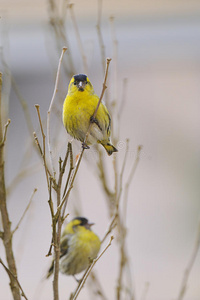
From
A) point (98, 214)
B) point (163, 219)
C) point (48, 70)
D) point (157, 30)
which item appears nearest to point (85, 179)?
point (98, 214)

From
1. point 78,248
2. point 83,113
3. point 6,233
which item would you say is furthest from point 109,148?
point 78,248

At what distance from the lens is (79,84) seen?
6.75 feet

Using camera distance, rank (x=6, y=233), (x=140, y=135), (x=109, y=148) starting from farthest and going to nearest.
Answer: (x=140, y=135)
(x=109, y=148)
(x=6, y=233)

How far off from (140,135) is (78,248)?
8.62ft

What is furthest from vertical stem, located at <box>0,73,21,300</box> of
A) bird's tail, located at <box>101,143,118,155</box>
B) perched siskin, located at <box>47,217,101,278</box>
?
perched siskin, located at <box>47,217,101,278</box>

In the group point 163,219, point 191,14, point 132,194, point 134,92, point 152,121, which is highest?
point 191,14

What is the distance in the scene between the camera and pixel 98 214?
18.9 ft

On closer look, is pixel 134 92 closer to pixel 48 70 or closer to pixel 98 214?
pixel 48 70

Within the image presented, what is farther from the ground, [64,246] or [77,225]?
[77,225]

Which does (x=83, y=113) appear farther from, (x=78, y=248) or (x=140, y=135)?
(x=140, y=135)

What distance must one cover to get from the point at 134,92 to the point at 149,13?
1.15m

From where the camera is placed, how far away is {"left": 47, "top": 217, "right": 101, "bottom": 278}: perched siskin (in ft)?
10.2

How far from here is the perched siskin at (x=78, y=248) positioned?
3111 millimetres

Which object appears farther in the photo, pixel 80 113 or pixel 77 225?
pixel 77 225
